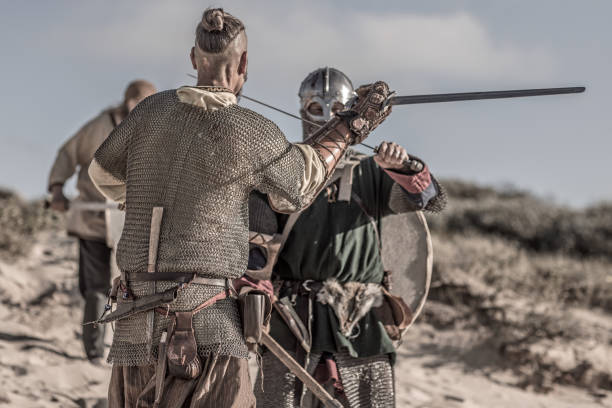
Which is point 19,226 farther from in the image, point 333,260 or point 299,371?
point 299,371

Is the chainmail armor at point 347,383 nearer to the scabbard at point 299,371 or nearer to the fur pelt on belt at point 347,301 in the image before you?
the fur pelt on belt at point 347,301

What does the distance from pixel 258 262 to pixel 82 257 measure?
9.83 feet

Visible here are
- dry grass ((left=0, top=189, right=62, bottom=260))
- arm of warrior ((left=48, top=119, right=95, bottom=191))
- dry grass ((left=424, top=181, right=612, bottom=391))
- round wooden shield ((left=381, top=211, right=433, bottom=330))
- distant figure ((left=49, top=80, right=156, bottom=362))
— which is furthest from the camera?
dry grass ((left=0, top=189, right=62, bottom=260))

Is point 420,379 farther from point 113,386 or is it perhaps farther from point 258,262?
point 113,386

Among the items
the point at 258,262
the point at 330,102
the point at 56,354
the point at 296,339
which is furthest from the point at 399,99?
the point at 56,354

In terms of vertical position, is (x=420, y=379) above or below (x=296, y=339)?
below

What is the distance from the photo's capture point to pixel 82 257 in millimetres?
6156

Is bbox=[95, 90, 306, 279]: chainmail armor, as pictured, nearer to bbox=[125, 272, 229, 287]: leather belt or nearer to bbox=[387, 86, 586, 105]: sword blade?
bbox=[125, 272, 229, 287]: leather belt

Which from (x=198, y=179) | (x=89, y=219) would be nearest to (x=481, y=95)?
(x=198, y=179)

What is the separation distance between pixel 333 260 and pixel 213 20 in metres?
1.54

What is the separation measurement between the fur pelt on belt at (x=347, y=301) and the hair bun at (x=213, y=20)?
5.34 ft

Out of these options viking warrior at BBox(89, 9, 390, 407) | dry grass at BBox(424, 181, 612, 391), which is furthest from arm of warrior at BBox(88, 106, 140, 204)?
dry grass at BBox(424, 181, 612, 391)

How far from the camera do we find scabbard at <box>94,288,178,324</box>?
252 cm

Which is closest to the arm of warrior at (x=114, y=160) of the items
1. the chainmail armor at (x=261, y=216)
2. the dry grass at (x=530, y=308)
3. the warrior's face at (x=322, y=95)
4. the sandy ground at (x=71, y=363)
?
the chainmail armor at (x=261, y=216)
